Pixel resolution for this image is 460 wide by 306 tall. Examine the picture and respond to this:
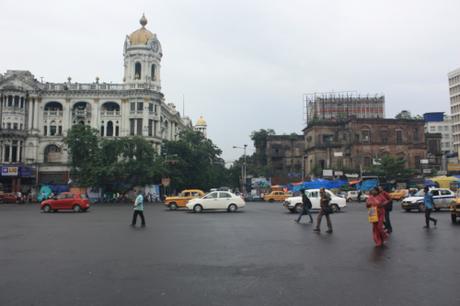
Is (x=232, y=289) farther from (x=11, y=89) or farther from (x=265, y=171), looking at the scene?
(x=265, y=171)

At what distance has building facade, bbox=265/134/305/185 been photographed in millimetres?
82875

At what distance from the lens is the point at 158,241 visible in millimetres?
12391

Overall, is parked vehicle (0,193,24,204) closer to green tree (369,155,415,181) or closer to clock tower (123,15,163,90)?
clock tower (123,15,163,90)

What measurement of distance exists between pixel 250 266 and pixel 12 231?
11.4 metres

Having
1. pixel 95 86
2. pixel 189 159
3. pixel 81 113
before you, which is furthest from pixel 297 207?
pixel 95 86

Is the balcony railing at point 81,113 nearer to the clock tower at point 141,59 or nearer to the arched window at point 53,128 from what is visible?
the arched window at point 53,128

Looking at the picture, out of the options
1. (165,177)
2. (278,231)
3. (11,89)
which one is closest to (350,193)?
(165,177)

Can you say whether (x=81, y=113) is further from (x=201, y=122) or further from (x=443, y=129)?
(x=443, y=129)

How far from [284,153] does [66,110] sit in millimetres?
45540

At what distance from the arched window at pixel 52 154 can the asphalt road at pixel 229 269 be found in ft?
153

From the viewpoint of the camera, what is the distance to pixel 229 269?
327 inches

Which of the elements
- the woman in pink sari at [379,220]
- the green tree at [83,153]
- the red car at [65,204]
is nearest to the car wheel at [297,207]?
the woman in pink sari at [379,220]

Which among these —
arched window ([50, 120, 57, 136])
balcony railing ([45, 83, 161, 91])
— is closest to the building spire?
balcony railing ([45, 83, 161, 91])

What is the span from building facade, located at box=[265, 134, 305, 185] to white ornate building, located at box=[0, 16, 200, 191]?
32464mm
